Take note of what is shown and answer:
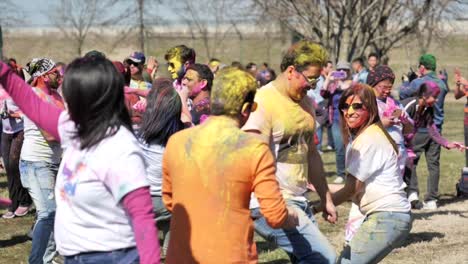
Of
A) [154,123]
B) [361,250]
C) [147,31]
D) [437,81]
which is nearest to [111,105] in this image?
[361,250]

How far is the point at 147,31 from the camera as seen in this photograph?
1111 inches

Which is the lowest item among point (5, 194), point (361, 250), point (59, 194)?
point (5, 194)

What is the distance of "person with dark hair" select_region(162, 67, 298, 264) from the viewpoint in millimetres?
3738

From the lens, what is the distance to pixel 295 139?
4.94 metres

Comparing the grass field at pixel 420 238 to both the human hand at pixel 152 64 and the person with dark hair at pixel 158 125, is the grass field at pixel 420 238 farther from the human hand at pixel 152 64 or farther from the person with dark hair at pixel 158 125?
the human hand at pixel 152 64

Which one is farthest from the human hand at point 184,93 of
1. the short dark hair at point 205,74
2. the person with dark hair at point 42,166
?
the person with dark hair at point 42,166

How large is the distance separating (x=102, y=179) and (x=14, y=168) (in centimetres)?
665

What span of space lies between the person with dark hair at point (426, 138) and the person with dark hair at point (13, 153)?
4714 millimetres

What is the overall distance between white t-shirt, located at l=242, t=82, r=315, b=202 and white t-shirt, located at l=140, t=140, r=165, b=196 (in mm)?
1654

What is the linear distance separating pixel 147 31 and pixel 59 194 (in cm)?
2511

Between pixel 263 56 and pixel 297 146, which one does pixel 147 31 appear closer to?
pixel 263 56

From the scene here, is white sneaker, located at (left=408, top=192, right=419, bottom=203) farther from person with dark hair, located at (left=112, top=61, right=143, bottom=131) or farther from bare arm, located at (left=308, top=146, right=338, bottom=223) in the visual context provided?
bare arm, located at (left=308, top=146, right=338, bottom=223)

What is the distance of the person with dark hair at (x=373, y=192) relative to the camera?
201 inches

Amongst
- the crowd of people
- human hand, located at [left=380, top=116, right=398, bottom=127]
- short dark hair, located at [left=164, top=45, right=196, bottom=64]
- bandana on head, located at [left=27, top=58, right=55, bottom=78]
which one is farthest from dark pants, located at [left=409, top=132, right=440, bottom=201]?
bandana on head, located at [left=27, top=58, right=55, bottom=78]
